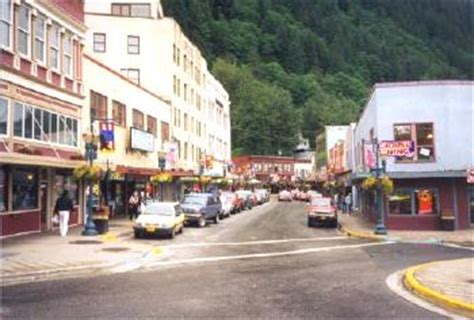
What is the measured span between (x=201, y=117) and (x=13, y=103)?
4641 centimetres

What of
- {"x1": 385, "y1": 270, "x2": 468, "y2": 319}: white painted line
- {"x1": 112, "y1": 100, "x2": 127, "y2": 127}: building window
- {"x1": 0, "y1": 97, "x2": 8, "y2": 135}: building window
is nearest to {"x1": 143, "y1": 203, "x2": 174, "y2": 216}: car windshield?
{"x1": 0, "y1": 97, "x2": 8, "y2": 135}: building window

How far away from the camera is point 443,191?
117 ft

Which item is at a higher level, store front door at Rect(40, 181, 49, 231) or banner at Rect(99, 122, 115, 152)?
banner at Rect(99, 122, 115, 152)

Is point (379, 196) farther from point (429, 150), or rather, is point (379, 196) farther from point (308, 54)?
point (308, 54)

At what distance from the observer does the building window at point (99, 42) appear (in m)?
56.8

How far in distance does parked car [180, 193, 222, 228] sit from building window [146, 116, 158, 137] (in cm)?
984

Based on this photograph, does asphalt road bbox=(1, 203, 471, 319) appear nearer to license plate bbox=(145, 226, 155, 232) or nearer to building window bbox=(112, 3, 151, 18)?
license plate bbox=(145, 226, 155, 232)

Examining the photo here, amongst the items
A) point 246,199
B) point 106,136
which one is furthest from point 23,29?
point 246,199

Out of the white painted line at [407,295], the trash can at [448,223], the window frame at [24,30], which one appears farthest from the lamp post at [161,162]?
the white painted line at [407,295]

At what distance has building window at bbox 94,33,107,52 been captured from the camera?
186ft

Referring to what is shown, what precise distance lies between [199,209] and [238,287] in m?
21.3

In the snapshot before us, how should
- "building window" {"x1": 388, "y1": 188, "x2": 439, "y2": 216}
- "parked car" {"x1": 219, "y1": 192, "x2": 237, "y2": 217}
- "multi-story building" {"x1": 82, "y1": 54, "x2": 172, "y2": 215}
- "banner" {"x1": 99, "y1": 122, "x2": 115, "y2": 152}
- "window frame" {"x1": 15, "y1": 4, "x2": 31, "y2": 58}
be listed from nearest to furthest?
"window frame" {"x1": 15, "y1": 4, "x2": 31, "y2": 58}
"banner" {"x1": 99, "y1": 122, "x2": 115, "y2": 152}
"multi-story building" {"x1": 82, "y1": 54, "x2": 172, "y2": 215}
"building window" {"x1": 388, "y1": 188, "x2": 439, "y2": 216}
"parked car" {"x1": 219, "y1": 192, "x2": 237, "y2": 217}

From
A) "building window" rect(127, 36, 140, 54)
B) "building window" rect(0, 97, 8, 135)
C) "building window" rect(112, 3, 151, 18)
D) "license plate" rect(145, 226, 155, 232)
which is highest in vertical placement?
"building window" rect(112, 3, 151, 18)

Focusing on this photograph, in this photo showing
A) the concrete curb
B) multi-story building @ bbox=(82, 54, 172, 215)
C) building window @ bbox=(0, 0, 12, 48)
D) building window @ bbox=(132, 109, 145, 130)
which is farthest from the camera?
building window @ bbox=(132, 109, 145, 130)
